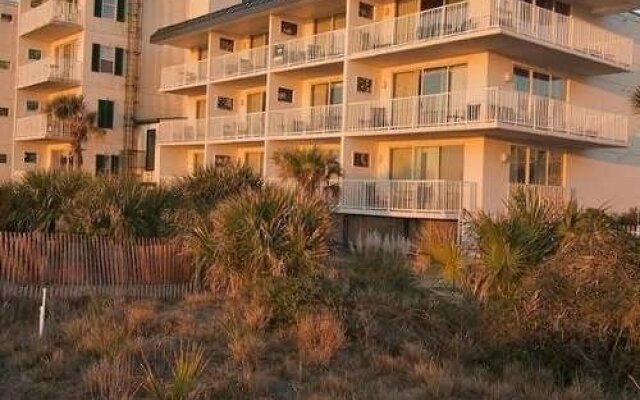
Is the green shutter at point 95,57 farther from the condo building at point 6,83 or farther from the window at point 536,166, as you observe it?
the window at point 536,166

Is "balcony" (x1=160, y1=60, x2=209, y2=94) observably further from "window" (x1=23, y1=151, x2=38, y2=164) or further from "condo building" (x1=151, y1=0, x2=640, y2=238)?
"window" (x1=23, y1=151, x2=38, y2=164)

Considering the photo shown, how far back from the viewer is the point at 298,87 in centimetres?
3538

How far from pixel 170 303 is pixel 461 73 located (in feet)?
53.8

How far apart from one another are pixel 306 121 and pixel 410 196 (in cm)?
703

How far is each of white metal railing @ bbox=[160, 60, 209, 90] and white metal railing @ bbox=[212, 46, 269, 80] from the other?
918 millimetres

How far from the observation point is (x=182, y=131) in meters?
40.2

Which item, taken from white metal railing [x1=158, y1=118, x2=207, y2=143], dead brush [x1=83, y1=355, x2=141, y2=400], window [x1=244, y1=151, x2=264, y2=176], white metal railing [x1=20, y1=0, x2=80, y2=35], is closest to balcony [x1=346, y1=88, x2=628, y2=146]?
window [x1=244, y1=151, x2=264, y2=176]

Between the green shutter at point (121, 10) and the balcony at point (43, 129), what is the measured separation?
6.66 meters

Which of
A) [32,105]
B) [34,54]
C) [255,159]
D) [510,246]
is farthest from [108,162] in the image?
[510,246]

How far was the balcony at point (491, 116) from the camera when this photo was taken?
83.6 ft

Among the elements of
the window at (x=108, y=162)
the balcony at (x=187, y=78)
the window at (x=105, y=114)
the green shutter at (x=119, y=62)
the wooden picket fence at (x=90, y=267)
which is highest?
the green shutter at (x=119, y=62)

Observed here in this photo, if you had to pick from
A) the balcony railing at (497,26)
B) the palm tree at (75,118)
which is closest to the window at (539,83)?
the balcony railing at (497,26)

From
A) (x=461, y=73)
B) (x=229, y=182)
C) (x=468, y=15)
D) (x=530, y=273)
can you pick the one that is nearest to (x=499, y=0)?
(x=468, y=15)

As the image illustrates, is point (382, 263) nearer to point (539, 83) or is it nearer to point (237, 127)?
point (539, 83)
